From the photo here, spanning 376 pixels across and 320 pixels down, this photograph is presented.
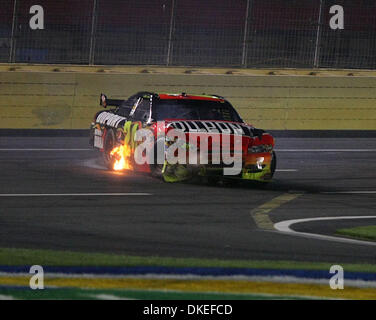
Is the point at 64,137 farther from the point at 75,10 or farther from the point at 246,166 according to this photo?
the point at 246,166

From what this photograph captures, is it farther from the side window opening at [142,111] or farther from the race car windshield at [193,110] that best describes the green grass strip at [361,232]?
the side window opening at [142,111]

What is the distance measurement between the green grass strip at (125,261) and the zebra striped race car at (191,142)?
261 inches

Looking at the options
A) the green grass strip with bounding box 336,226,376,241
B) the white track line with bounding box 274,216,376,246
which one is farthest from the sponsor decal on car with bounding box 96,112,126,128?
the green grass strip with bounding box 336,226,376,241

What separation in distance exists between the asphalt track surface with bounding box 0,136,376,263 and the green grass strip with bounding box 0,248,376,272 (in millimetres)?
475

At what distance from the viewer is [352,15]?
94.7 ft

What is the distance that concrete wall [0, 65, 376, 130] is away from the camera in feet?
85.5

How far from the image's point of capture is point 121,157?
19016 mm

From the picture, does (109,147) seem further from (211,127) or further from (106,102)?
(211,127)

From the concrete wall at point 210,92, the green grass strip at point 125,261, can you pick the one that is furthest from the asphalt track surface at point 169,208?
the concrete wall at point 210,92

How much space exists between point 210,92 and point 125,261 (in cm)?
1761

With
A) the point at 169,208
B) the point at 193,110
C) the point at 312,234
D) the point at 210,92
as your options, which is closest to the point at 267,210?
the point at 169,208

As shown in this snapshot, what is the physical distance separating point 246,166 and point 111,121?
3.58 m

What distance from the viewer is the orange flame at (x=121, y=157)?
61.1ft

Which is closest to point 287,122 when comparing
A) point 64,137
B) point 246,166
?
point 64,137
